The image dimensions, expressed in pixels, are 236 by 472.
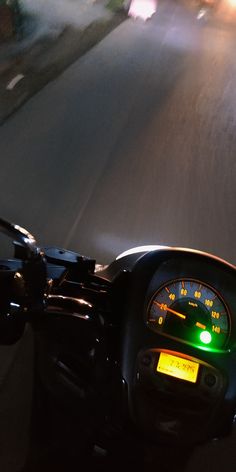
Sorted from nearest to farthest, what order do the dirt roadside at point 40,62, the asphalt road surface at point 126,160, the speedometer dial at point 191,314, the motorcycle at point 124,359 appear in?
the motorcycle at point 124,359
the speedometer dial at point 191,314
the asphalt road surface at point 126,160
the dirt roadside at point 40,62

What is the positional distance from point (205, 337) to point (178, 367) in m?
0.12

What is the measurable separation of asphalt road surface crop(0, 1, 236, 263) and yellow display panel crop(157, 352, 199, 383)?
250 cm

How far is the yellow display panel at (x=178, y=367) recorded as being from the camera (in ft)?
6.18

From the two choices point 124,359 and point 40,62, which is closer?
point 124,359

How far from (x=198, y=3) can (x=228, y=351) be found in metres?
19.2

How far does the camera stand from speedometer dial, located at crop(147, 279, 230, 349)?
1953mm

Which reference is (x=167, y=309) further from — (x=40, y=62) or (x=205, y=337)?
(x=40, y=62)

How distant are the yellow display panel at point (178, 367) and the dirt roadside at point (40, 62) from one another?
5921 mm

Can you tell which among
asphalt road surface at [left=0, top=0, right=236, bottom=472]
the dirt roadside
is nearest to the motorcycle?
asphalt road surface at [left=0, top=0, right=236, bottom=472]

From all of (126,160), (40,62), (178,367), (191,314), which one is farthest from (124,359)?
(40,62)

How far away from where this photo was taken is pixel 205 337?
6.39ft

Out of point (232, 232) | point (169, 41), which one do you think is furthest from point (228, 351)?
point (169, 41)

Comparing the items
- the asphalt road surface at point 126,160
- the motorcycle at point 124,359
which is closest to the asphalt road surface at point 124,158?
the asphalt road surface at point 126,160

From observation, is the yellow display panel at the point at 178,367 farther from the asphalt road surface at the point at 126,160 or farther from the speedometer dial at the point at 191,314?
the asphalt road surface at the point at 126,160
